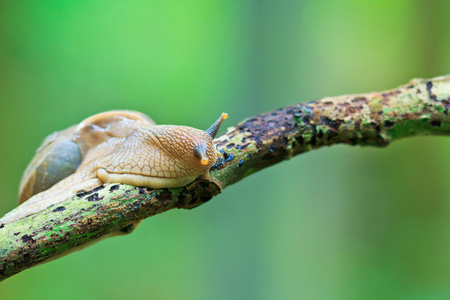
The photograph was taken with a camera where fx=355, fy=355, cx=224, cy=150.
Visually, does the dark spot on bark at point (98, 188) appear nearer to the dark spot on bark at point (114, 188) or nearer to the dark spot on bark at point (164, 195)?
the dark spot on bark at point (114, 188)

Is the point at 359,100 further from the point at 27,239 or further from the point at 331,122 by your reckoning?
the point at 27,239

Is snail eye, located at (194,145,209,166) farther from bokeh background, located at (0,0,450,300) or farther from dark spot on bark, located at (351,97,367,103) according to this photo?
bokeh background, located at (0,0,450,300)

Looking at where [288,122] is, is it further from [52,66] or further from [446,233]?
[446,233]

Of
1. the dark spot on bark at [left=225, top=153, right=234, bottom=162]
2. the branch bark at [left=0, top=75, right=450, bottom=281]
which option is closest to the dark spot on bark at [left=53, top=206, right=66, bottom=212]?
the branch bark at [left=0, top=75, right=450, bottom=281]

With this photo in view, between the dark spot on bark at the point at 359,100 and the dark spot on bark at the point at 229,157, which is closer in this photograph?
the dark spot on bark at the point at 229,157

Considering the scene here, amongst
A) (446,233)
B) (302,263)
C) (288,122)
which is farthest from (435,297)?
(288,122)

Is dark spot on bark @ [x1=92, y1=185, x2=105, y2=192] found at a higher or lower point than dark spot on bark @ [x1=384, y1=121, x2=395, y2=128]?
lower

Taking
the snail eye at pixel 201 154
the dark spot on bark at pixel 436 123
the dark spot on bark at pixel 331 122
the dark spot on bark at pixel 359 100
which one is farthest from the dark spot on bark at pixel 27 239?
the dark spot on bark at pixel 436 123
